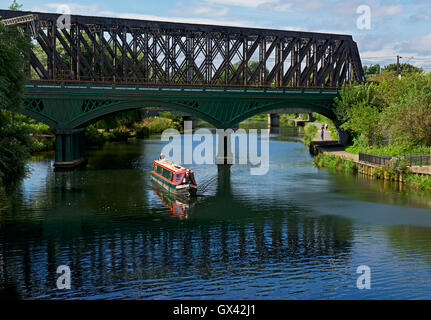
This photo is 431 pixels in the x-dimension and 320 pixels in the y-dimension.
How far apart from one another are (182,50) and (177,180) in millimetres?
34809

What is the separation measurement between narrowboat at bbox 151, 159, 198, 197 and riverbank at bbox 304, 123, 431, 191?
70.8ft

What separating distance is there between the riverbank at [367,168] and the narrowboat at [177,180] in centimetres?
2157

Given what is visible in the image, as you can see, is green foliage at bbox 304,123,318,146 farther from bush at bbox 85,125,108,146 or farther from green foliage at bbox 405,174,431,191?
green foliage at bbox 405,174,431,191

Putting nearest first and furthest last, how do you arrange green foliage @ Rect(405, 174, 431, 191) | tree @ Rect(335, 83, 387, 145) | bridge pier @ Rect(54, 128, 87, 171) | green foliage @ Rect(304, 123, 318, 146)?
green foliage @ Rect(405, 174, 431, 191), bridge pier @ Rect(54, 128, 87, 171), tree @ Rect(335, 83, 387, 145), green foliage @ Rect(304, 123, 318, 146)

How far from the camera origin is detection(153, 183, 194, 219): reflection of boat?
4412 centimetres

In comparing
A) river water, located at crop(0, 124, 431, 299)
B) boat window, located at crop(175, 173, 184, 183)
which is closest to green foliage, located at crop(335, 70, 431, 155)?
river water, located at crop(0, 124, 431, 299)

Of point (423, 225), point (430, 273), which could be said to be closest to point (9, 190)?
point (430, 273)

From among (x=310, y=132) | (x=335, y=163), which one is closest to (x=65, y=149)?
(x=335, y=163)

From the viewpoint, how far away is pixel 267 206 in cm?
4650

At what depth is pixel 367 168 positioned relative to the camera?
210 feet

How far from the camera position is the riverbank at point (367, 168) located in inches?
2170

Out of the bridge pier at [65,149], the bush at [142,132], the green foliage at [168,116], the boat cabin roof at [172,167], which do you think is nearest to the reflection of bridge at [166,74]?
the bridge pier at [65,149]
